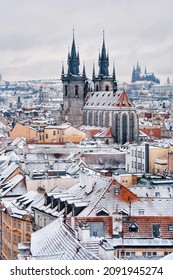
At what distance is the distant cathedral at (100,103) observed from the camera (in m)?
51.9

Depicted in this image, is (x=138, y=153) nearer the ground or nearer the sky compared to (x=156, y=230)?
nearer the sky

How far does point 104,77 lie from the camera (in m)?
60.8

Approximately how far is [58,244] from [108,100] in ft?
140

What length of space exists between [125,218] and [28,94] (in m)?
168

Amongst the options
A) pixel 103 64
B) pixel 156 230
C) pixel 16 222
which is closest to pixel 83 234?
pixel 156 230

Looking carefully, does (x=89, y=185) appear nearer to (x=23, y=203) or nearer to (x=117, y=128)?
(x=23, y=203)

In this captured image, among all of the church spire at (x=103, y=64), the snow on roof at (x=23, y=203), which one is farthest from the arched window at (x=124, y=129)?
the snow on roof at (x=23, y=203)

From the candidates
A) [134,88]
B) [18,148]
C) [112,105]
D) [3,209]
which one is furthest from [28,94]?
[3,209]

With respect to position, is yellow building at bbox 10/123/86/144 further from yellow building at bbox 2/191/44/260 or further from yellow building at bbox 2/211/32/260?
yellow building at bbox 2/211/32/260

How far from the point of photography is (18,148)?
37094mm

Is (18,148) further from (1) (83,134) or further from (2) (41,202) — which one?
(2) (41,202)

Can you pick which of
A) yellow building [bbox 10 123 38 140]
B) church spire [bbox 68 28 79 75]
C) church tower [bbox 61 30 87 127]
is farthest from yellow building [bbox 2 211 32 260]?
church spire [bbox 68 28 79 75]

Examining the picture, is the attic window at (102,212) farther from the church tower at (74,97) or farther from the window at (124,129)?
the church tower at (74,97)

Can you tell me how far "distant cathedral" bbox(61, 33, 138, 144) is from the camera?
51.9 metres
